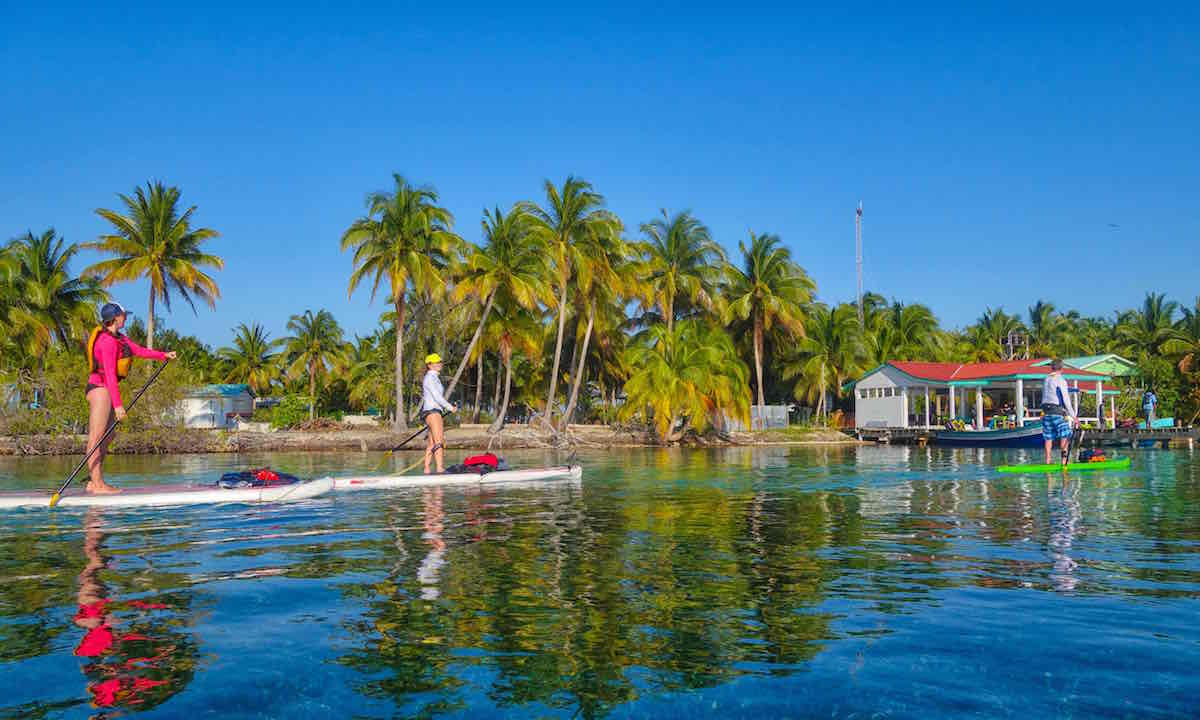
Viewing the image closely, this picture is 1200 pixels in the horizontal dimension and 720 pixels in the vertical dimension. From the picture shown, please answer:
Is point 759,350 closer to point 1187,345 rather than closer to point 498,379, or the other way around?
point 498,379

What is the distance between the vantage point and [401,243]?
46031 mm

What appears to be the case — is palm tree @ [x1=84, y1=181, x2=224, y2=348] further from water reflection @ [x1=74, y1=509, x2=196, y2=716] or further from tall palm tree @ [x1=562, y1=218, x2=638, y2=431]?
water reflection @ [x1=74, y1=509, x2=196, y2=716]

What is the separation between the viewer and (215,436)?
4172 cm

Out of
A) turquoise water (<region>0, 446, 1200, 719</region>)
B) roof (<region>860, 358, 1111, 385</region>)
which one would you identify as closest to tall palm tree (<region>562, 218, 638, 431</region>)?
roof (<region>860, 358, 1111, 385</region>)

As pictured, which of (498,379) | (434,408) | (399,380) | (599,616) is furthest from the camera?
(498,379)

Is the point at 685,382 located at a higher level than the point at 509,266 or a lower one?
lower

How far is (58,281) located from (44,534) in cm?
4545

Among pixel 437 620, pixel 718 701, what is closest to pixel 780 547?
pixel 437 620

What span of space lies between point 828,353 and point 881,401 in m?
5.32

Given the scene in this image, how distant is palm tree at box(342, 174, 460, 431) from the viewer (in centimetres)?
4547

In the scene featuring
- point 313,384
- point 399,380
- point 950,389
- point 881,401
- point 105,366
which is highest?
point 313,384

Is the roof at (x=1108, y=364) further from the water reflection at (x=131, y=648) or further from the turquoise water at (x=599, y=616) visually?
the water reflection at (x=131, y=648)

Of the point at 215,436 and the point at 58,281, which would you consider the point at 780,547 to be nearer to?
the point at 215,436

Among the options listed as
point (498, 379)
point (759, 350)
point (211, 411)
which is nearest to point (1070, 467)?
point (759, 350)
